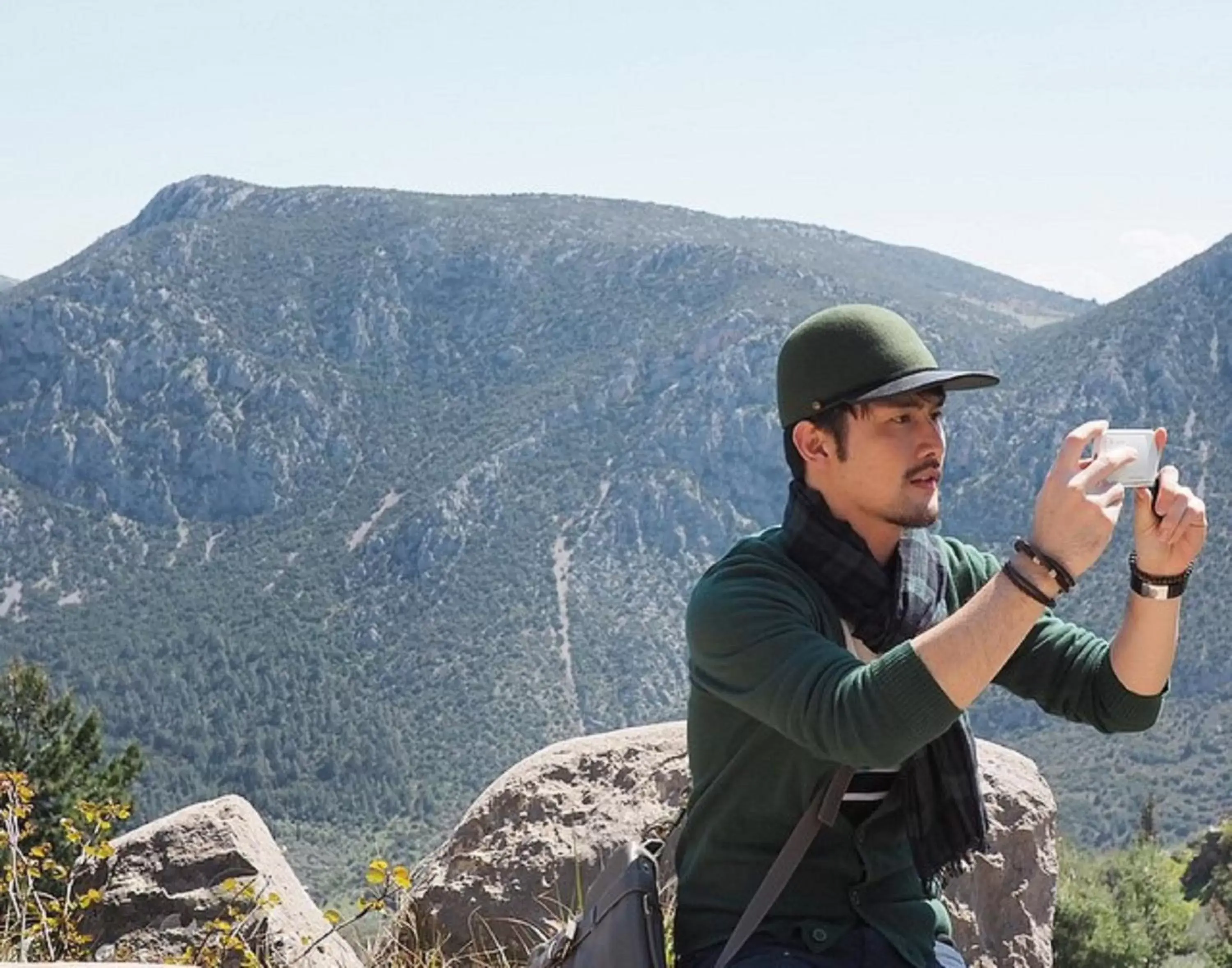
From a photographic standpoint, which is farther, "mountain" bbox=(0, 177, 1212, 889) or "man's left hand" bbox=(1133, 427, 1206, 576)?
"mountain" bbox=(0, 177, 1212, 889)

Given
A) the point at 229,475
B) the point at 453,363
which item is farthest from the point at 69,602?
the point at 453,363

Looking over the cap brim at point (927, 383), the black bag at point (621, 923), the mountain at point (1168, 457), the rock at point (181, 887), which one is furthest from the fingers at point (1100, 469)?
the mountain at point (1168, 457)

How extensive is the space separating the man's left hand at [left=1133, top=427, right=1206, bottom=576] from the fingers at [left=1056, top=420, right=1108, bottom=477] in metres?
0.12

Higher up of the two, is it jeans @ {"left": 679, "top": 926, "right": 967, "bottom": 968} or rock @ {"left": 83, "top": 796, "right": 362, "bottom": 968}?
jeans @ {"left": 679, "top": 926, "right": 967, "bottom": 968}

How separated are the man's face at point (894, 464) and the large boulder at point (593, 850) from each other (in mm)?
2513

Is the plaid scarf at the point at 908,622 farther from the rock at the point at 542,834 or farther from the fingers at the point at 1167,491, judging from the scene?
the rock at the point at 542,834

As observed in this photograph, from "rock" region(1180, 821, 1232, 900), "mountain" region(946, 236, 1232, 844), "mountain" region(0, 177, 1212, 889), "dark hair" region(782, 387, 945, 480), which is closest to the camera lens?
"dark hair" region(782, 387, 945, 480)

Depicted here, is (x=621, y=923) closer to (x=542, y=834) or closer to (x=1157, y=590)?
(x=1157, y=590)

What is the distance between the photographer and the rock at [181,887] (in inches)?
199

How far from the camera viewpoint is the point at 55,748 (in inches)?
787

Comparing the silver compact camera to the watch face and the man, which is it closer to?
the man

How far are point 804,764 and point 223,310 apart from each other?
137884 mm

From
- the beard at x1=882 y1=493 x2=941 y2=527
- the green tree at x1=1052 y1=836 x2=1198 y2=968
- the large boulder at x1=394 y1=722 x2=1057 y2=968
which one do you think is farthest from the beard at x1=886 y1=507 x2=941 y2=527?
the green tree at x1=1052 y1=836 x2=1198 y2=968

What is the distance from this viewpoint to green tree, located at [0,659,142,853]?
14266 millimetres
